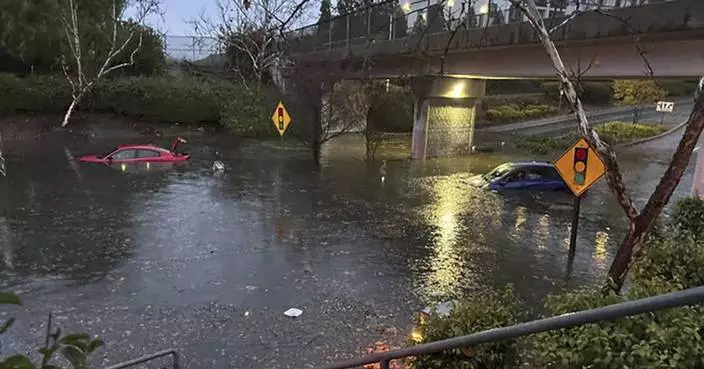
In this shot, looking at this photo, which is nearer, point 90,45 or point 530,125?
point 90,45

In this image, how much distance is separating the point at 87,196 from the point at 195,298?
34.3 feet

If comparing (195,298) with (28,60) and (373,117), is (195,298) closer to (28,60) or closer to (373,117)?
(373,117)

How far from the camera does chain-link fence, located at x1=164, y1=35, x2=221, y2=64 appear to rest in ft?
170

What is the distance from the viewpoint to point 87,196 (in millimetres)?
18562

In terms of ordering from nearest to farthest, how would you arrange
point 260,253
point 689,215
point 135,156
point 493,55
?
1. point 689,215
2. point 260,253
3. point 493,55
4. point 135,156

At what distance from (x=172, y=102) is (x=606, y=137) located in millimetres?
30271

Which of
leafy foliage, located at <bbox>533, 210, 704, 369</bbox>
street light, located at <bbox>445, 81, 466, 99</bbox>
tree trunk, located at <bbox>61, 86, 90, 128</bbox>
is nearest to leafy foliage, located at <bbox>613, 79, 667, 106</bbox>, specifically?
street light, located at <bbox>445, 81, 466, 99</bbox>

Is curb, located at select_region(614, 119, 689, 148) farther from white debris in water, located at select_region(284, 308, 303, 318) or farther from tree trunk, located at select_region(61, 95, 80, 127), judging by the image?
tree trunk, located at select_region(61, 95, 80, 127)

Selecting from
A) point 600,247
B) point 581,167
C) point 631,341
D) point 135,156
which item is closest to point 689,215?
point 581,167

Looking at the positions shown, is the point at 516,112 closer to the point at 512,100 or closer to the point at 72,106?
the point at 512,100

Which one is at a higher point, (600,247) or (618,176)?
(618,176)

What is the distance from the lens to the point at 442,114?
101 feet

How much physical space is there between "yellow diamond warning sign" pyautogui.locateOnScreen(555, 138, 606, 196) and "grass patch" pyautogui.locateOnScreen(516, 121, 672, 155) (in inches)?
895

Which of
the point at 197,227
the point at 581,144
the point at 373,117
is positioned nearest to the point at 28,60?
the point at 373,117
